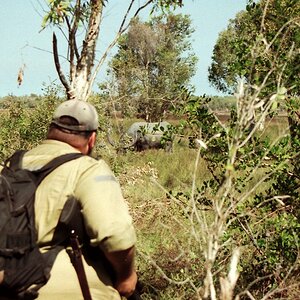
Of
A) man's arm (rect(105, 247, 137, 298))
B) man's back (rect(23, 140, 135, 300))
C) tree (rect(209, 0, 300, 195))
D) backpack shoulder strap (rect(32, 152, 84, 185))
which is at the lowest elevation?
man's arm (rect(105, 247, 137, 298))

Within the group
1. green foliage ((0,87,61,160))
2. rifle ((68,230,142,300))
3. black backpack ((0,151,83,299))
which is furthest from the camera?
green foliage ((0,87,61,160))

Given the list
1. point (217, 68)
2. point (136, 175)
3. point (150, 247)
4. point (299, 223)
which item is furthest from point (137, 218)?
point (217, 68)

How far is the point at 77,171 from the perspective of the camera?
3.10m

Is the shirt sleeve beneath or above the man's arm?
above

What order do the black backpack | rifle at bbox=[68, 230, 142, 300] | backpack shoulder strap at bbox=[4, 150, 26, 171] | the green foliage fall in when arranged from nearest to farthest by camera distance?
the black backpack < rifle at bbox=[68, 230, 142, 300] < backpack shoulder strap at bbox=[4, 150, 26, 171] < the green foliage

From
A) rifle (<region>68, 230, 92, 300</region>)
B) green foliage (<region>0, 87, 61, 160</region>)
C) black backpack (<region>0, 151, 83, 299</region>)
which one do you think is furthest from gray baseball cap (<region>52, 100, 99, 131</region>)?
green foliage (<region>0, 87, 61, 160</region>)

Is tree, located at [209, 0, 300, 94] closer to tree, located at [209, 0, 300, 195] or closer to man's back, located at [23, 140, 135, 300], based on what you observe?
tree, located at [209, 0, 300, 195]

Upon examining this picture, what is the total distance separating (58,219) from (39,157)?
1.22 ft

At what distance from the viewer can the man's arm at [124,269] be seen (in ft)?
10.2

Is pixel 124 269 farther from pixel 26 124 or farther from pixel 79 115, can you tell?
pixel 26 124

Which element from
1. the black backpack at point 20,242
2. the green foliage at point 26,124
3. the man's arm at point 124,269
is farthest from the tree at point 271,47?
the green foliage at point 26,124

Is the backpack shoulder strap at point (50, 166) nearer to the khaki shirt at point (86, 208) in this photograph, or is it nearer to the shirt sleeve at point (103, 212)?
the khaki shirt at point (86, 208)

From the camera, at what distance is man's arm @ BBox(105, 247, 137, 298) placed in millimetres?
3120

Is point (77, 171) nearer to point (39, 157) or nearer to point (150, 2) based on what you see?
point (39, 157)
